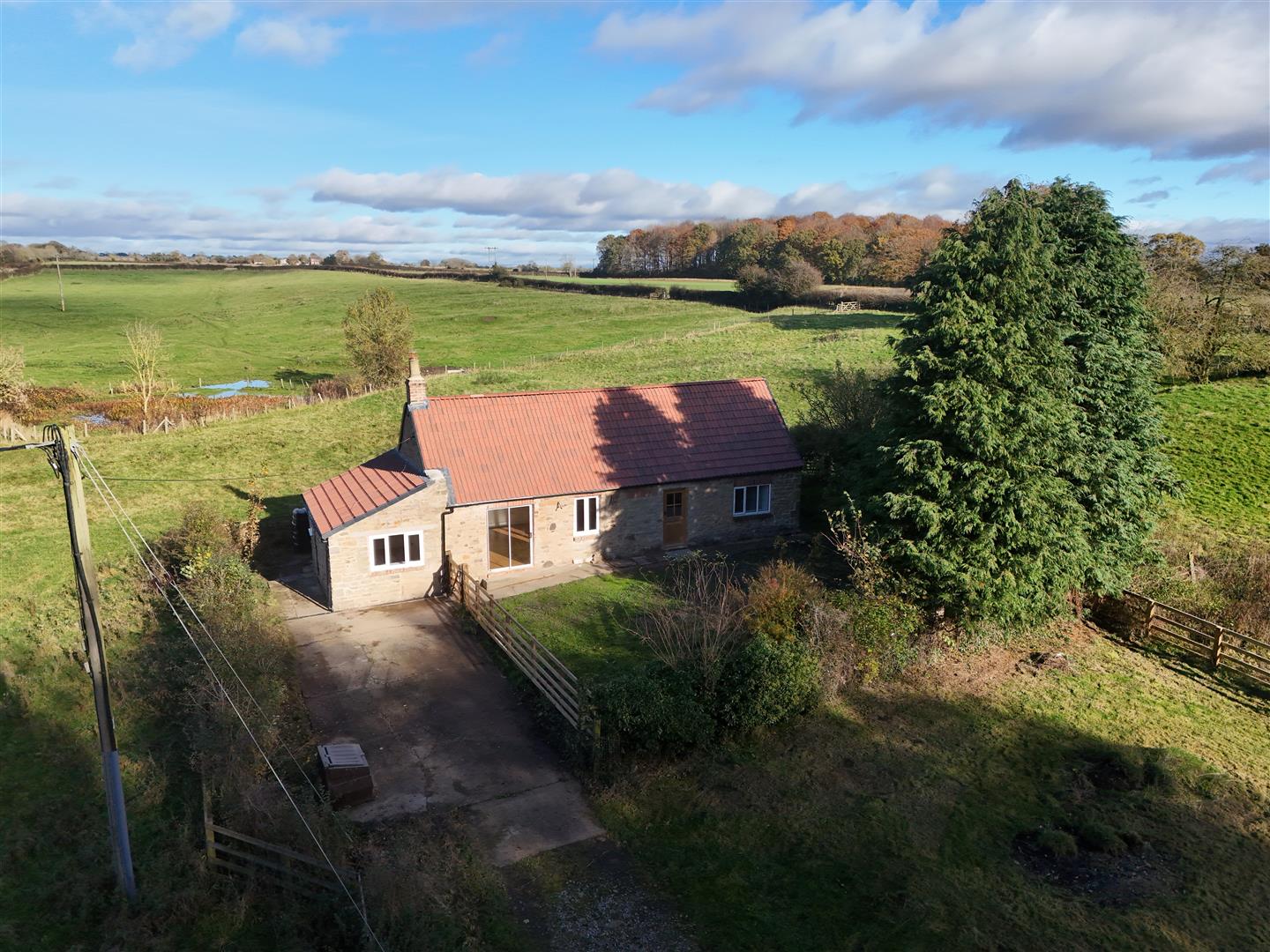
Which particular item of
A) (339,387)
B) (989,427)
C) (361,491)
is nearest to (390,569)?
(361,491)

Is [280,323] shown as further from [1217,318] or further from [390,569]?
[1217,318]

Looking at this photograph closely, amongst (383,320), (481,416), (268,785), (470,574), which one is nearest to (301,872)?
(268,785)

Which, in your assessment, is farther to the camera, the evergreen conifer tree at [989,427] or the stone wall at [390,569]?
the stone wall at [390,569]

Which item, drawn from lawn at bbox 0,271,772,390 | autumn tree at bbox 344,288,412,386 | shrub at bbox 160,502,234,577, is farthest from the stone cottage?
lawn at bbox 0,271,772,390

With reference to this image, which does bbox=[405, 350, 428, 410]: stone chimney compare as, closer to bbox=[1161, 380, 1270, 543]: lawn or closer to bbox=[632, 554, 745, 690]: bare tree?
bbox=[632, 554, 745, 690]: bare tree

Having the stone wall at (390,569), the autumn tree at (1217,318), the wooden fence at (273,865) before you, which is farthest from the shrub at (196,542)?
the autumn tree at (1217,318)

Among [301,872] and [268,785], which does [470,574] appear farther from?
[301,872]

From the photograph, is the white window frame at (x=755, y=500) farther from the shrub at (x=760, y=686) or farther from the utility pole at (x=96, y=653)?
the utility pole at (x=96, y=653)
